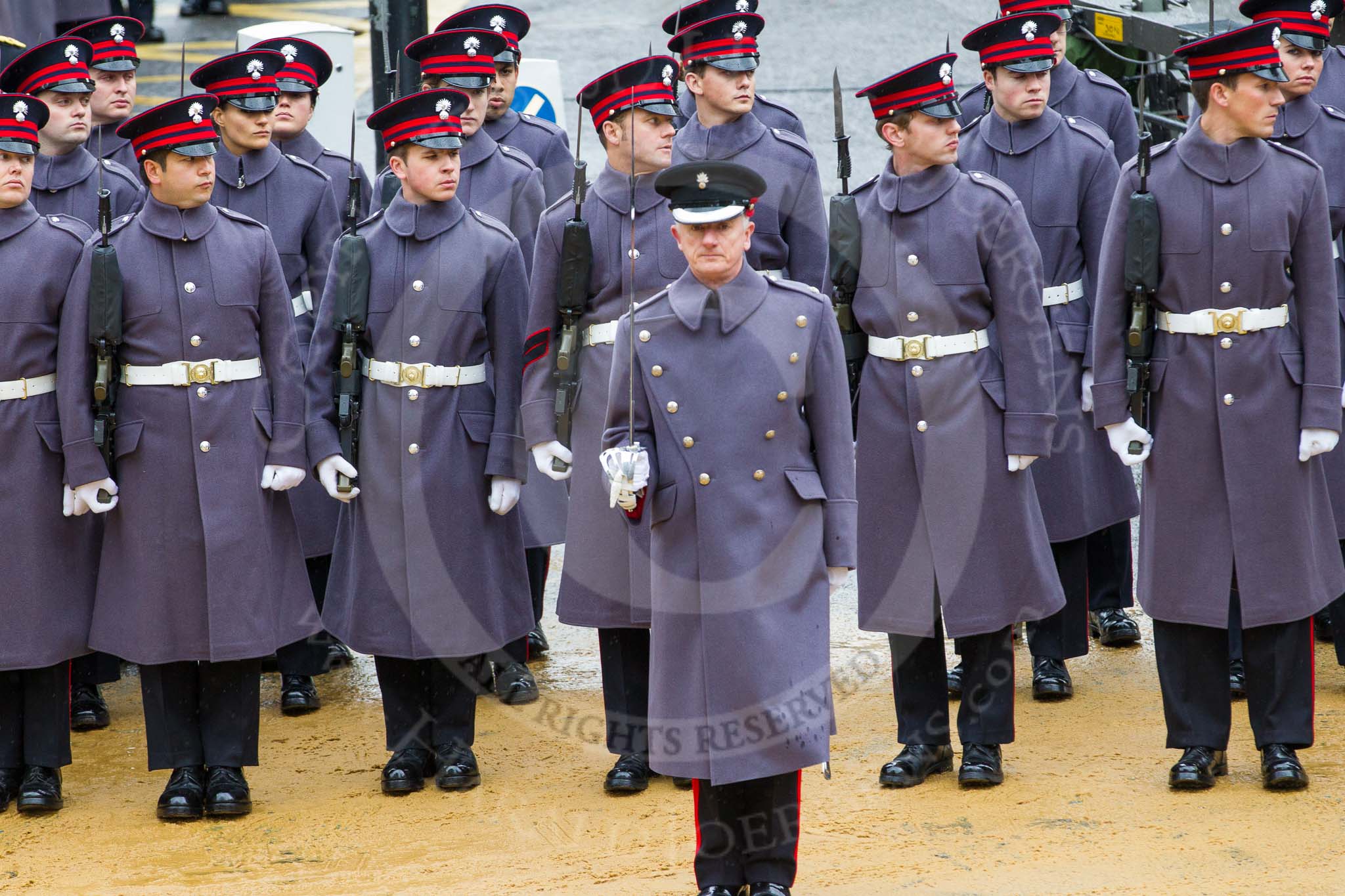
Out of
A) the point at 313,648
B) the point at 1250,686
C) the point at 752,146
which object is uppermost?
the point at 752,146

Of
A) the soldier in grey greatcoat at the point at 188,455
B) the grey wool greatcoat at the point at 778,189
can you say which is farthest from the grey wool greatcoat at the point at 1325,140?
the soldier in grey greatcoat at the point at 188,455

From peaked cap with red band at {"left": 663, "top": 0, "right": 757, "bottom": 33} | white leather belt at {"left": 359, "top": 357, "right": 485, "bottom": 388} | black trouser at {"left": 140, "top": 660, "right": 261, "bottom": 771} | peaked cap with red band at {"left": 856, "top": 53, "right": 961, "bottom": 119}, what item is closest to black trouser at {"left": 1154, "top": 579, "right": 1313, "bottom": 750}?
peaked cap with red band at {"left": 856, "top": 53, "right": 961, "bottom": 119}

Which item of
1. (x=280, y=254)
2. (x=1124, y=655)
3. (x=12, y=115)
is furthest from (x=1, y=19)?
(x=1124, y=655)

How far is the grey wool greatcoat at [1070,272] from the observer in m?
6.45

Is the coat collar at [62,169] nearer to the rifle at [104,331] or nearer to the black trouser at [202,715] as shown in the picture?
the rifle at [104,331]

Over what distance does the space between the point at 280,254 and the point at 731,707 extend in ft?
9.79

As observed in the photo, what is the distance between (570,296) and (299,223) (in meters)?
1.56

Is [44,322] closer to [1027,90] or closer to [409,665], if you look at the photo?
[409,665]

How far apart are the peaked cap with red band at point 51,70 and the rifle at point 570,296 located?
2054 mm

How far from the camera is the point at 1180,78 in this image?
9.91 meters

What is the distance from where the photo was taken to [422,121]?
5.68 m

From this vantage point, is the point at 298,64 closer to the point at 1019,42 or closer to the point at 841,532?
the point at 1019,42

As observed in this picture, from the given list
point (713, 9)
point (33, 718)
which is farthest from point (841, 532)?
point (713, 9)

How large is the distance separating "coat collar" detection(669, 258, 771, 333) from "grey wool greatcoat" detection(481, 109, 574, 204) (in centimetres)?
274
